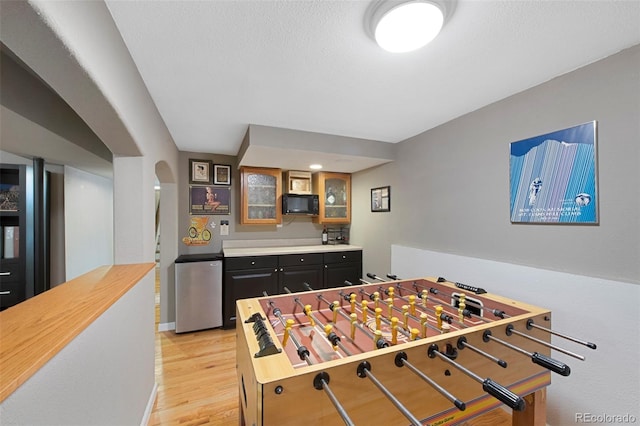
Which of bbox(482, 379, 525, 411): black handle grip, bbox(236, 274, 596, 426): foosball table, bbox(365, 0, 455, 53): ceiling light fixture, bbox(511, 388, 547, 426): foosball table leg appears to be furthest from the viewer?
bbox(511, 388, 547, 426): foosball table leg

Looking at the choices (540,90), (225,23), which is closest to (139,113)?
(225,23)

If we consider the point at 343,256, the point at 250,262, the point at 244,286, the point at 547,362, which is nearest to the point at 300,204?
the point at 343,256

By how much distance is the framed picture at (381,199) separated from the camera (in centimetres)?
319

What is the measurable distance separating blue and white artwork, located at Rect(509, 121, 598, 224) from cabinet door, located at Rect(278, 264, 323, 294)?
232 centimetres

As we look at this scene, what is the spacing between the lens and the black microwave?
3572 mm

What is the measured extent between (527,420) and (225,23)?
2505 mm

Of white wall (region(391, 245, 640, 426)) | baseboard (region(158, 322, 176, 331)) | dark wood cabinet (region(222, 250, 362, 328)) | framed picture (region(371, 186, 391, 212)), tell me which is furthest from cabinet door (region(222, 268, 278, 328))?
white wall (region(391, 245, 640, 426))

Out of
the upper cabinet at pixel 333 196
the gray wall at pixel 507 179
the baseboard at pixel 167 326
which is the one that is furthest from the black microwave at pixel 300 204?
the baseboard at pixel 167 326

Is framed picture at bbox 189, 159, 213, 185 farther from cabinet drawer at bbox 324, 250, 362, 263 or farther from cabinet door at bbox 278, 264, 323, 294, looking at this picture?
cabinet drawer at bbox 324, 250, 362, 263

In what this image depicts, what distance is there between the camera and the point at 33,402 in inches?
23.4

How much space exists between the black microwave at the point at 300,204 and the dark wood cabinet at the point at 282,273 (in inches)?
25.8

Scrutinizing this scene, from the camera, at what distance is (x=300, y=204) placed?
12.0 feet

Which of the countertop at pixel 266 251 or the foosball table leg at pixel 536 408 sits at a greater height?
the countertop at pixel 266 251

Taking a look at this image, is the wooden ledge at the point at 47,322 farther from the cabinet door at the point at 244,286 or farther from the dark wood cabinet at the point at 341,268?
the dark wood cabinet at the point at 341,268
